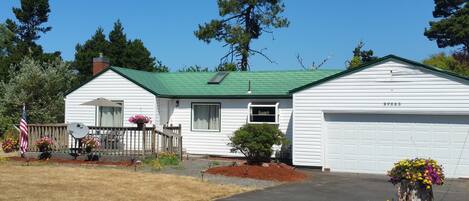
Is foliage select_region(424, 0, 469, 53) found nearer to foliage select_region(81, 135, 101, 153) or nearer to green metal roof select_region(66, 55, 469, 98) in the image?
green metal roof select_region(66, 55, 469, 98)

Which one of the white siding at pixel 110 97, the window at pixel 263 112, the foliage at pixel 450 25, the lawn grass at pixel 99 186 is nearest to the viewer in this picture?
the lawn grass at pixel 99 186

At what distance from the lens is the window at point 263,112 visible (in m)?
23.8

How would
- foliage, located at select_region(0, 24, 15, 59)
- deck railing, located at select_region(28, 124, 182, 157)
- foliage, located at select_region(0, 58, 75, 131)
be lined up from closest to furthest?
1. deck railing, located at select_region(28, 124, 182, 157)
2. foliage, located at select_region(0, 58, 75, 131)
3. foliage, located at select_region(0, 24, 15, 59)

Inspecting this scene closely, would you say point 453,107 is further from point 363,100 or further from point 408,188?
point 408,188

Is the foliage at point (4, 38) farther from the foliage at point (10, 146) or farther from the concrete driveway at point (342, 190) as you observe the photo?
the concrete driveway at point (342, 190)

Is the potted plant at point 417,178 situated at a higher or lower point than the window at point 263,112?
lower

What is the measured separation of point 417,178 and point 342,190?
17.4 ft

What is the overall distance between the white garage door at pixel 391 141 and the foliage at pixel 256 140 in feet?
7.39

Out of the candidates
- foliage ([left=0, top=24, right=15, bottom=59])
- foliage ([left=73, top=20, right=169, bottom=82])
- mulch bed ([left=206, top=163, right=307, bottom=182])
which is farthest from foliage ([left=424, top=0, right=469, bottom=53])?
foliage ([left=0, top=24, right=15, bottom=59])

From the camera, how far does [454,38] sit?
163ft

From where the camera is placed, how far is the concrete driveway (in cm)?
1402

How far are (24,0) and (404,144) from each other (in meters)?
36.1

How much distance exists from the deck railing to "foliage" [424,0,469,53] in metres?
33.7

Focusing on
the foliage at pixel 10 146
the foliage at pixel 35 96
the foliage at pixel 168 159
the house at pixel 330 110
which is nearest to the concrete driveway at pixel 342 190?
the house at pixel 330 110
